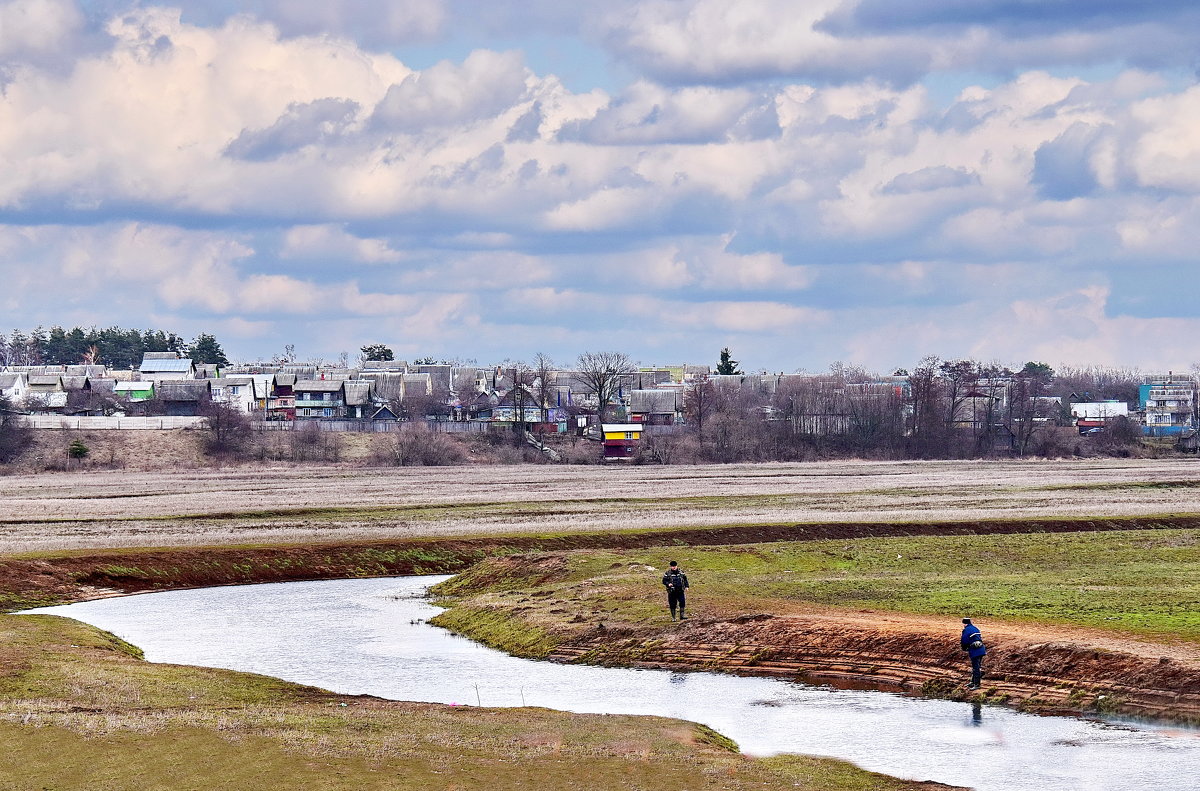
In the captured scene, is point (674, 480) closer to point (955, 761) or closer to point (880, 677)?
point (880, 677)

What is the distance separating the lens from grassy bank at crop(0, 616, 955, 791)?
29297 mm

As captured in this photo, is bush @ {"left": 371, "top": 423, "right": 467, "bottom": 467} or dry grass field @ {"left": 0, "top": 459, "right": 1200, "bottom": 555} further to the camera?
bush @ {"left": 371, "top": 423, "right": 467, "bottom": 467}

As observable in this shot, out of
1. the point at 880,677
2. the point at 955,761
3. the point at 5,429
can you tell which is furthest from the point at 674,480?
the point at 955,761

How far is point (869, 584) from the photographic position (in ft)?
198

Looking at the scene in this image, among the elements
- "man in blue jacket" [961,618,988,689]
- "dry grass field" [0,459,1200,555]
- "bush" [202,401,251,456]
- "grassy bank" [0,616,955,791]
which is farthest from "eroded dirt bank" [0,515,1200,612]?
"bush" [202,401,251,456]

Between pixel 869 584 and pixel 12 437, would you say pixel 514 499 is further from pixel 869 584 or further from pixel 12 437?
pixel 12 437

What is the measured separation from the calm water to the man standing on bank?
3881 mm

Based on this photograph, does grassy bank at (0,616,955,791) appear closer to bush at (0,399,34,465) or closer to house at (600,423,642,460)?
bush at (0,399,34,465)

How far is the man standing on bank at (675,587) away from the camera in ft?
161

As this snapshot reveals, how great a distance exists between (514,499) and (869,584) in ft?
201

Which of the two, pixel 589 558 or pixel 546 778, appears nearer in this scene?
pixel 546 778

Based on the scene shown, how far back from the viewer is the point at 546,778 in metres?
30.0

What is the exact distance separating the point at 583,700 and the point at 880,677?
28.9 feet

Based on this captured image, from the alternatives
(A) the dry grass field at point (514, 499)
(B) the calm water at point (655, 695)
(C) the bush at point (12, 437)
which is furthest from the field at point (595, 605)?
(C) the bush at point (12, 437)
